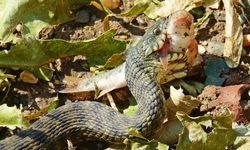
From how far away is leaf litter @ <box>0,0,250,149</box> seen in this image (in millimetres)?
5070

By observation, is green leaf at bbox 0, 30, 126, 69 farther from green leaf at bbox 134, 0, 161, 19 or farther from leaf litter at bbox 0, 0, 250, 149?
green leaf at bbox 134, 0, 161, 19

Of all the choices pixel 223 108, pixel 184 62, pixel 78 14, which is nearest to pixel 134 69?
pixel 184 62

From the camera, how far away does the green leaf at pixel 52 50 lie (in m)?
5.67

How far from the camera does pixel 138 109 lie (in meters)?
5.29

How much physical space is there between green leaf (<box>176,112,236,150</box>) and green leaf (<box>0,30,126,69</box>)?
102 cm

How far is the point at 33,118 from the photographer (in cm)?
555

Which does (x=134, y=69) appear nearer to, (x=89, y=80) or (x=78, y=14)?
(x=89, y=80)

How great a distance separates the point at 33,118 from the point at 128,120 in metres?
0.76

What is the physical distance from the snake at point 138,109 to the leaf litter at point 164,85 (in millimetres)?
147

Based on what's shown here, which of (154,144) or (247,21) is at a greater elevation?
(247,21)

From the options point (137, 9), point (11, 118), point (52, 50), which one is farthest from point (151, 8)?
point (11, 118)

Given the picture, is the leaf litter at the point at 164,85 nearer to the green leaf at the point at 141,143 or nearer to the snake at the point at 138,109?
the green leaf at the point at 141,143

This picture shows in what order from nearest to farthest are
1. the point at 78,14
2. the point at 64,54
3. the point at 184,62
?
the point at 184,62, the point at 64,54, the point at 78,14

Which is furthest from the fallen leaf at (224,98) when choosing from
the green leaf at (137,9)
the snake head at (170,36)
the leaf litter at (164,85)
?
the green leaf at (137,9)
